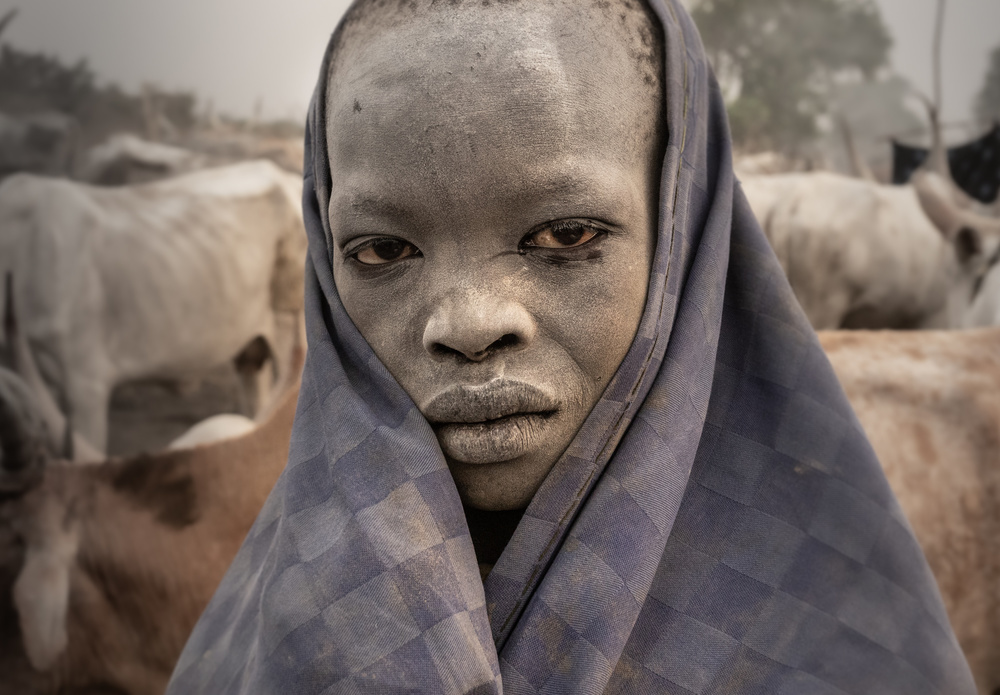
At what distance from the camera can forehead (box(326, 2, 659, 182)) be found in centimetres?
63

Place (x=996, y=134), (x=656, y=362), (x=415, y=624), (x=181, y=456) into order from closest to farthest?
(x=415, y=624), (x=656, y=362), (x=181, y=456), (x=996, y=134)

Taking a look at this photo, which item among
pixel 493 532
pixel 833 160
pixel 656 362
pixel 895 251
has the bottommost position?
A: pixel 895 251

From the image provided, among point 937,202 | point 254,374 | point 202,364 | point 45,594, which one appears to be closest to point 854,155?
point 937,202

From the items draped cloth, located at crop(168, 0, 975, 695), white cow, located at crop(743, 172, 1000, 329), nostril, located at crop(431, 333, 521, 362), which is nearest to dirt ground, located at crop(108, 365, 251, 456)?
draped cloth, located at crop(168, 0, 975, 695)

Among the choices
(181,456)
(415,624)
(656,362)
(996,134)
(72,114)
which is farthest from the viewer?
(996,134)

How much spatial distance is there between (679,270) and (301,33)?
4.69ft

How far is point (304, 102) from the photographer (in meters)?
1.84

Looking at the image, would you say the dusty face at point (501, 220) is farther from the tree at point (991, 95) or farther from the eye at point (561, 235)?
the tree at point (991, 95)

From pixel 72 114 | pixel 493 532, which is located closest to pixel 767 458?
pixel 493 532

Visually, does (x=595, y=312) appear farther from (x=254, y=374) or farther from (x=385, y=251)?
(x=254, y=374)

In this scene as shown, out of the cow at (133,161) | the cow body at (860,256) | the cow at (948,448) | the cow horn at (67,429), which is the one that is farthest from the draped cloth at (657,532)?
the cow body at (860,256)

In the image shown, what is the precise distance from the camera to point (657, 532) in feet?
2.10

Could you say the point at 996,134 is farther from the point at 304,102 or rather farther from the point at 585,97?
the point at 585,97

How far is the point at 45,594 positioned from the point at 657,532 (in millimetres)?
1274
